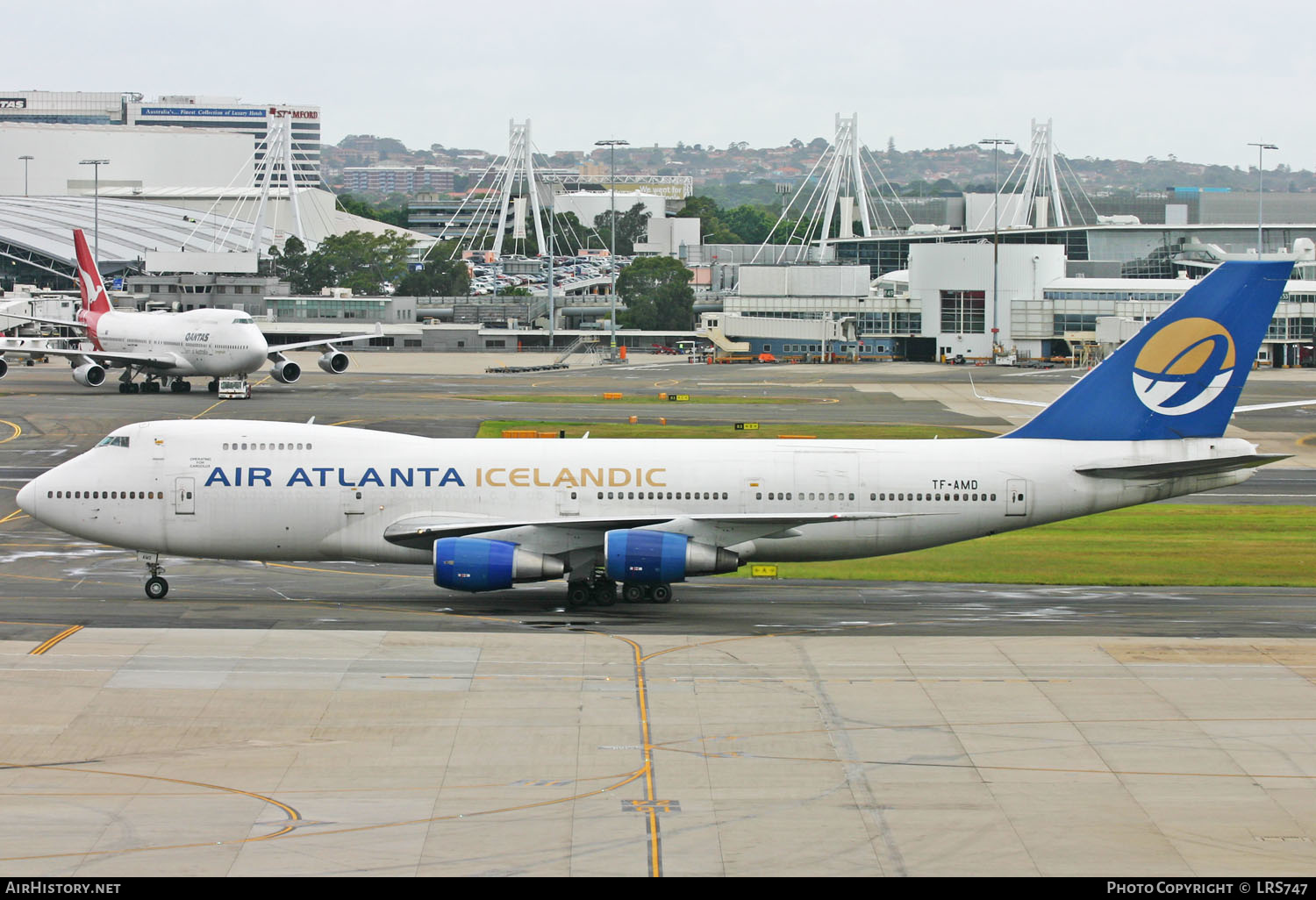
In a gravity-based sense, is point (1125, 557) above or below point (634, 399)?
below

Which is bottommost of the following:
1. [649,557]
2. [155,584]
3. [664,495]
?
[155,584]

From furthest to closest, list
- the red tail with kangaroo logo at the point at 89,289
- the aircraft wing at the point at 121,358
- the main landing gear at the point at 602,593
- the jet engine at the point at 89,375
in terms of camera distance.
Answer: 1. the red tail with kangaroo logo at the point at 89,289
2. the aircraft wing at the point at 121,358
3. the jet engine at the point at 89,375
4. the main landing gear at the point at 602,593

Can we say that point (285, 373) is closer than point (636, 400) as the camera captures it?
No

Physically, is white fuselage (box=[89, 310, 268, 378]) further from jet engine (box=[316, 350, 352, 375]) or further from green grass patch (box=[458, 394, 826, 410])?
green grass patch (box=[458, 394, 826, 410])

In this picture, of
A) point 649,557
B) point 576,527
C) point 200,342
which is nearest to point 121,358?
point 200,342

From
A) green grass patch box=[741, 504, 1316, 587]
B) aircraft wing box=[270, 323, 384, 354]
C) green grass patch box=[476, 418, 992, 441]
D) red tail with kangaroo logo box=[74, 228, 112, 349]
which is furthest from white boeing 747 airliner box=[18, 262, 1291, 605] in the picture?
red tail with kangaroo logo box=[74, 228, 112, 349]

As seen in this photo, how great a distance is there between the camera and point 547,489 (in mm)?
39719

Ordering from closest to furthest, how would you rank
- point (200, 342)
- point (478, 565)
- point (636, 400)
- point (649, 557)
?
point (478, 565)
point (649, 557)
point (200, 342)
point (636, 400)

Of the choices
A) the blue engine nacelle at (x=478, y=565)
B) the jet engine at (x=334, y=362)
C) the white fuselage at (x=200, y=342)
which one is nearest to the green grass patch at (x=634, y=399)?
the white fuselage at (x=200, y=342)

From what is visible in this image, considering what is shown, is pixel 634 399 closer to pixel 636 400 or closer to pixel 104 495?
pixel 636 400

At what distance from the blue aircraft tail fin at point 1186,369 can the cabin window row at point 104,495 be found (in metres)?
25.5

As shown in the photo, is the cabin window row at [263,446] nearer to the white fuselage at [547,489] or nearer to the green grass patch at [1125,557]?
the white fuselage at [547,489]

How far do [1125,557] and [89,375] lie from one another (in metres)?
78.2

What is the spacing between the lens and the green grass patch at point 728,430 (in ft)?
258
